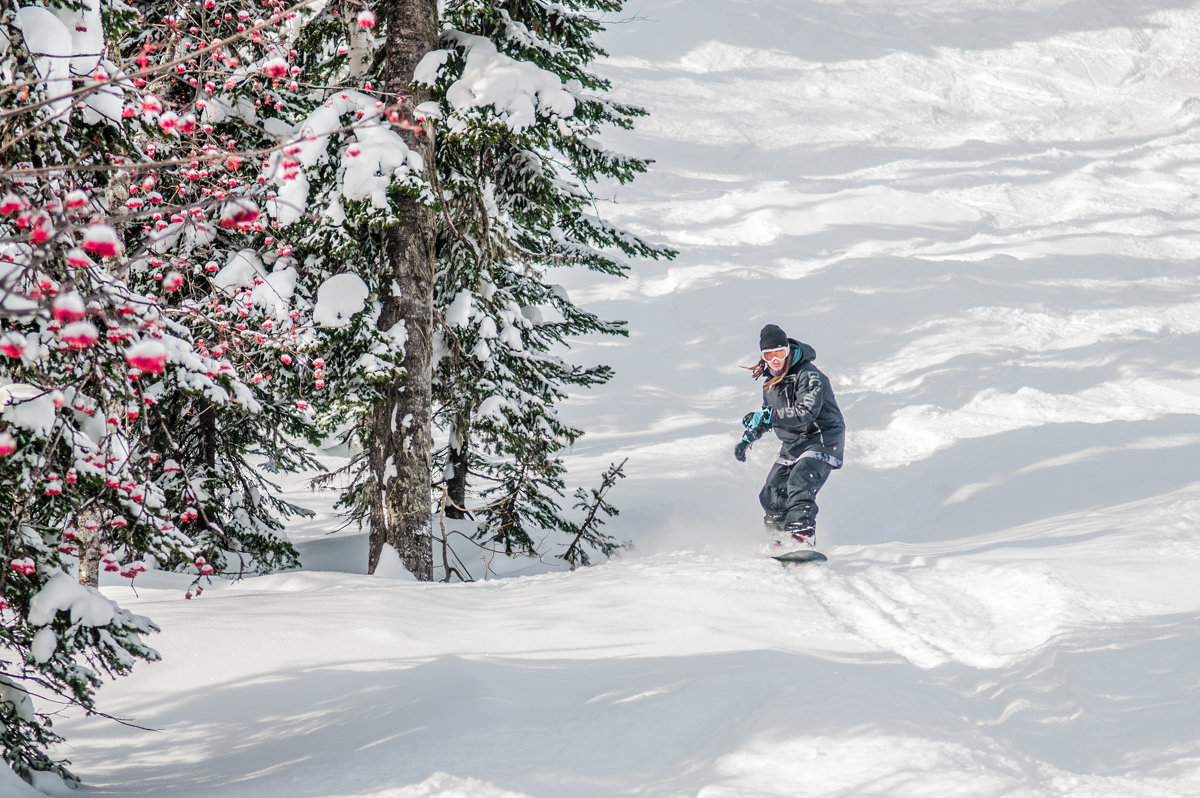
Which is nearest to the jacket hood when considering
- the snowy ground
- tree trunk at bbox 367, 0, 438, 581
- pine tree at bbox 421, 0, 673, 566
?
the snowy ground

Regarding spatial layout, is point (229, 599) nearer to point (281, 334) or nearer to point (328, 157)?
point (281, 334)

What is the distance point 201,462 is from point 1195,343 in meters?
21.3

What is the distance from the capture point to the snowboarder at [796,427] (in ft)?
27.7

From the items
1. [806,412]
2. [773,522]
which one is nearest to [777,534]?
[773,522]

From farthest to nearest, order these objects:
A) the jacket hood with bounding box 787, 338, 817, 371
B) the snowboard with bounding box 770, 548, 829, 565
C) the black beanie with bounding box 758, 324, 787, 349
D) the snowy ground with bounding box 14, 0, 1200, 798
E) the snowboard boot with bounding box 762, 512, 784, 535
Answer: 1. the snowboard boot with bounding box 762, 512, 784, 535
2. the jacket hood with bounding box 787, 338, 817, 371
3. the black beanie with bounding box 758, 324, 787, 349
4. the snowboard with bounding box 770, 548, 829, 565
5. the snowy ground with bounding box 14, 0, 1200, 798

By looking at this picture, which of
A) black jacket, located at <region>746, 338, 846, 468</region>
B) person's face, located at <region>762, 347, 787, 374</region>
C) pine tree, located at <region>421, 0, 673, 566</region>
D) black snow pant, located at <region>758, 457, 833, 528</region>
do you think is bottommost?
black snow pant, located at <region>758, 457, 833, 528</region>

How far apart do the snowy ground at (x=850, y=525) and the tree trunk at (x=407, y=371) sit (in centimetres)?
98

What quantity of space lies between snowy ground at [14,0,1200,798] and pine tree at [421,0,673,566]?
279cm

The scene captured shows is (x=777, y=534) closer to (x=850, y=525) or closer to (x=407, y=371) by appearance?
(x=407, y=371)

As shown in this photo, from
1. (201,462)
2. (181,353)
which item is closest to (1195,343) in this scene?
(201,462)

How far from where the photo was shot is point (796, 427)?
8688 millimetres

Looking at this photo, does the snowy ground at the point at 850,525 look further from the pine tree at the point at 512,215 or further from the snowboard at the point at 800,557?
the pine tree at the point at 512,215

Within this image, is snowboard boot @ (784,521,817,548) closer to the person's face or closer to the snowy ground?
the snowy ground

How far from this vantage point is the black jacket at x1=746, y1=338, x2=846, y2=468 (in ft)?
27.7
